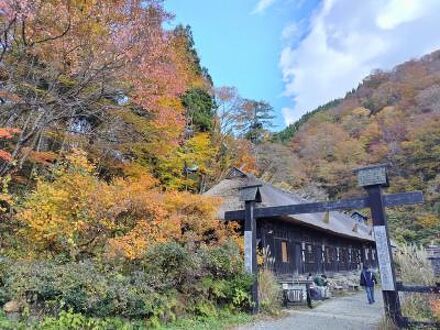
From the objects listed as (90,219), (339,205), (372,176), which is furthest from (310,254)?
(90,219)

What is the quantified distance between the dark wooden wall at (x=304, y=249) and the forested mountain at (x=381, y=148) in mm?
8489

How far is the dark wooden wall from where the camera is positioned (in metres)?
15.8

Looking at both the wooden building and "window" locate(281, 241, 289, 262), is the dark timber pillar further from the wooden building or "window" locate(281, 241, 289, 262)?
"window" locate(281, 241, 289, 262)

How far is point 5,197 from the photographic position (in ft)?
30.2

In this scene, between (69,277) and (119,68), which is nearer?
(69,277)

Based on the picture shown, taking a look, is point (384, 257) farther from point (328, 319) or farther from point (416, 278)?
point (328, 319)

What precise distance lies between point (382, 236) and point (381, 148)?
3371 cm

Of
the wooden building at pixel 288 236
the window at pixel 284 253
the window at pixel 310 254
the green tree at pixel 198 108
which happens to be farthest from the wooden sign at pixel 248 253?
the green tree at pixel 198 108

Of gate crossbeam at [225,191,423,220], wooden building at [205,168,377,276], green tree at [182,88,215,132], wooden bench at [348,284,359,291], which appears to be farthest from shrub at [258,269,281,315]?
green tree at [182,88,215,132]

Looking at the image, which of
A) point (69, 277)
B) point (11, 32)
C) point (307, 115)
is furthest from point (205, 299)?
point (307, 115)

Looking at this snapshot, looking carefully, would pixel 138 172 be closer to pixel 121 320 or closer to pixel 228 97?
pixel 121 320

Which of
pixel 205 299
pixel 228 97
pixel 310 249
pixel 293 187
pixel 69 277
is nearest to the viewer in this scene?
pixel 69 277

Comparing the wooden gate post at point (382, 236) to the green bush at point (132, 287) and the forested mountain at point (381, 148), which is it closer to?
the green bush at point (132, 287)

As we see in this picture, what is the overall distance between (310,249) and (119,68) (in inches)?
575
